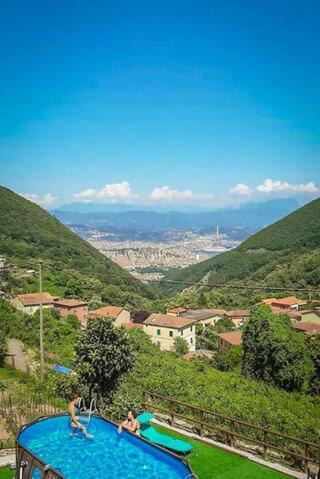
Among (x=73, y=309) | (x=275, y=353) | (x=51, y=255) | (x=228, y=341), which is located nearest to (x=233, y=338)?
(x=228, y=341)

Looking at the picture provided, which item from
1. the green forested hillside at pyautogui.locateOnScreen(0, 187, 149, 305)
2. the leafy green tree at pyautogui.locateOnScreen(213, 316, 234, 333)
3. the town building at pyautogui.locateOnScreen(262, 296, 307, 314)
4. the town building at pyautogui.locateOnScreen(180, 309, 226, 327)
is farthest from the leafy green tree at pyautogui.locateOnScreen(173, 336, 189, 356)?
the town building at pyautogui.locateOnScreen(262, 296, 307, 314)

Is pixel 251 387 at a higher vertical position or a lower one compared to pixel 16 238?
lower

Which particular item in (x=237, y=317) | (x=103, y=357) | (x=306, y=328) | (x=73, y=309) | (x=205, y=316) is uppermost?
(x=103, y=357)

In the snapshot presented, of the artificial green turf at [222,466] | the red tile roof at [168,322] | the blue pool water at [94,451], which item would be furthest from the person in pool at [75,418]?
the red tile roof at [168,322]

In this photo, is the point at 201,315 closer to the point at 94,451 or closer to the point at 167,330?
the point at 167,330

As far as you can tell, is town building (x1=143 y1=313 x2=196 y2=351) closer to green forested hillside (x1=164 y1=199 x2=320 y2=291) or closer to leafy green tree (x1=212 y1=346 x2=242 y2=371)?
leafy green tree (x1=212 y1=346 x2=242 y2=371)

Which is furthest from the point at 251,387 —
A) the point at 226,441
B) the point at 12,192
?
the point at 12,192

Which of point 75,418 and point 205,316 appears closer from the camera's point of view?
point 75,418

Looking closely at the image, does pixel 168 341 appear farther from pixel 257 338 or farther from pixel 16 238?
pixel 16 238
